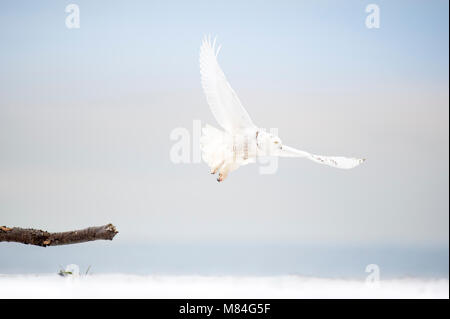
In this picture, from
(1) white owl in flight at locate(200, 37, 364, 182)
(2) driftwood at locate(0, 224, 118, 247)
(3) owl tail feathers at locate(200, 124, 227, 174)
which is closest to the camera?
(2) driftwood at locate(0, 224, 118, 247)

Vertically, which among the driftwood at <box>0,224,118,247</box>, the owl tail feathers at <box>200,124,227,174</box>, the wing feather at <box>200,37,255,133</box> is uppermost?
the wing feather at <box>200,37,255,133</box>

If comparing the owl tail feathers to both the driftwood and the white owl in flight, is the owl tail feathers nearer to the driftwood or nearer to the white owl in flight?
the white owl in flight

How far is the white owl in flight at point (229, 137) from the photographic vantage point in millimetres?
2760

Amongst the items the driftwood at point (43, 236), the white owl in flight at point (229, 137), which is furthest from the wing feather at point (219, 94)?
the driftwood at point (43, 236)

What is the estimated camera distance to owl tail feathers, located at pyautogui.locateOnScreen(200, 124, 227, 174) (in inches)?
114

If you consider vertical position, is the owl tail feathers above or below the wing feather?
below

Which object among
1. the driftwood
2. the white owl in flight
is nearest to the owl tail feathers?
the white owl in flight

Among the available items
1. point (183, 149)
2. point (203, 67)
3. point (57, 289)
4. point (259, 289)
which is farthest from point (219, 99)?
point (57, 289)

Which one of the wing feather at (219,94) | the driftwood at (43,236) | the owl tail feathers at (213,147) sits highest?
the wing feather at (219,94)

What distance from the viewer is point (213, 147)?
292 centimetres

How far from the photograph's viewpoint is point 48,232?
2.34 m

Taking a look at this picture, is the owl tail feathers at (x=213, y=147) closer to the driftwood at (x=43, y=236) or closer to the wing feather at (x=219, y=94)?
the wing feather at (x=219, y=94)

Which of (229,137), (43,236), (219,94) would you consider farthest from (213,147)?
(43,236)

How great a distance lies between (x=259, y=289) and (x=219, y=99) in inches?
36.5
